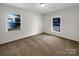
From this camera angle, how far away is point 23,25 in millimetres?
4832

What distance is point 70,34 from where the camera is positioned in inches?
172

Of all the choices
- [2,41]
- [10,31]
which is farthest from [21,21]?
[2,41]

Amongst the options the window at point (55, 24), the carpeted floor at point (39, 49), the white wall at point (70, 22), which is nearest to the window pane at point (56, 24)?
the window at point (55, 24)

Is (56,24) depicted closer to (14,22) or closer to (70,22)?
(70,22)

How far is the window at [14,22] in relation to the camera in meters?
3.93

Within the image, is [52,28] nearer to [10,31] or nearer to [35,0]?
[10,31]

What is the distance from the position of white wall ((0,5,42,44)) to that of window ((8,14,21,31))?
9.1 inches

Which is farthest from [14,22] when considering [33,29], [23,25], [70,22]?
[70,22]

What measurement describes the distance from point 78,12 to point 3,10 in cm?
370

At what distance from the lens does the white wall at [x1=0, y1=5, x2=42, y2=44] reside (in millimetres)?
3529

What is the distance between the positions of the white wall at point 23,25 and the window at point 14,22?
0.23 m

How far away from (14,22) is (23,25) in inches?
28.5

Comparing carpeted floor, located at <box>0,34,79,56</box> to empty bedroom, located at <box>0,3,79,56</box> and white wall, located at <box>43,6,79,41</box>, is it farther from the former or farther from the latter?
white wall, located at <box>43,6,79,41</box>

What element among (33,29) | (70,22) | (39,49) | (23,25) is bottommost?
(39,49)
